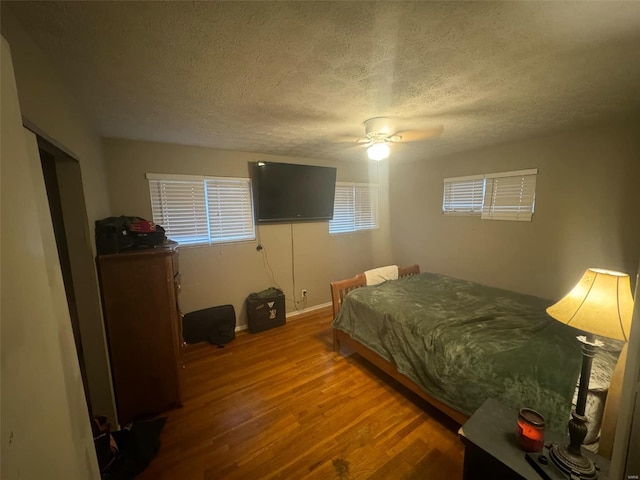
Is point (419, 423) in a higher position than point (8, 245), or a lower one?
lower

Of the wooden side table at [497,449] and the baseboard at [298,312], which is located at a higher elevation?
the wooden side table at [497,449]

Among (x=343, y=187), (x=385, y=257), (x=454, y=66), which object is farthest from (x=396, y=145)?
(x=385, y=257)

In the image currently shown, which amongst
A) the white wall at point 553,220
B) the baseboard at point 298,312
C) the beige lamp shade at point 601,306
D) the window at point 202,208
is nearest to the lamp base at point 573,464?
the beige lamp shade at point 601,306

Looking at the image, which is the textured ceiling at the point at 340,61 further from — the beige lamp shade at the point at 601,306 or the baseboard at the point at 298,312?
the baseboard at the point at 298,312

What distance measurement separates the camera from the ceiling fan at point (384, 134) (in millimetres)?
2120

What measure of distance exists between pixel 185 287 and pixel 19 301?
2.41 metres

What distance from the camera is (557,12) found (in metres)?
A: 0.96

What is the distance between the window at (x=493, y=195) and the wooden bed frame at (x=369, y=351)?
1.18m

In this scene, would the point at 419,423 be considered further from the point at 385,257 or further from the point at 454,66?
the point at 385,257

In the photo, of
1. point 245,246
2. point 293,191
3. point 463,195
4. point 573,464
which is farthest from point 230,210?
point 573,464

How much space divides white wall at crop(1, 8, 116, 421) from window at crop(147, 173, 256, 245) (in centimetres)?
58

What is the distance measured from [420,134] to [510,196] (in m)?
→ 1.46

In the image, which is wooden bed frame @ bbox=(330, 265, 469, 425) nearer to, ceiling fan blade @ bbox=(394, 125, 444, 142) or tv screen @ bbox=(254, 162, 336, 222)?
tv screen @ bbox=(254, 162, 336, 222)

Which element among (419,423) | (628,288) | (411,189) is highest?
(411,189)
